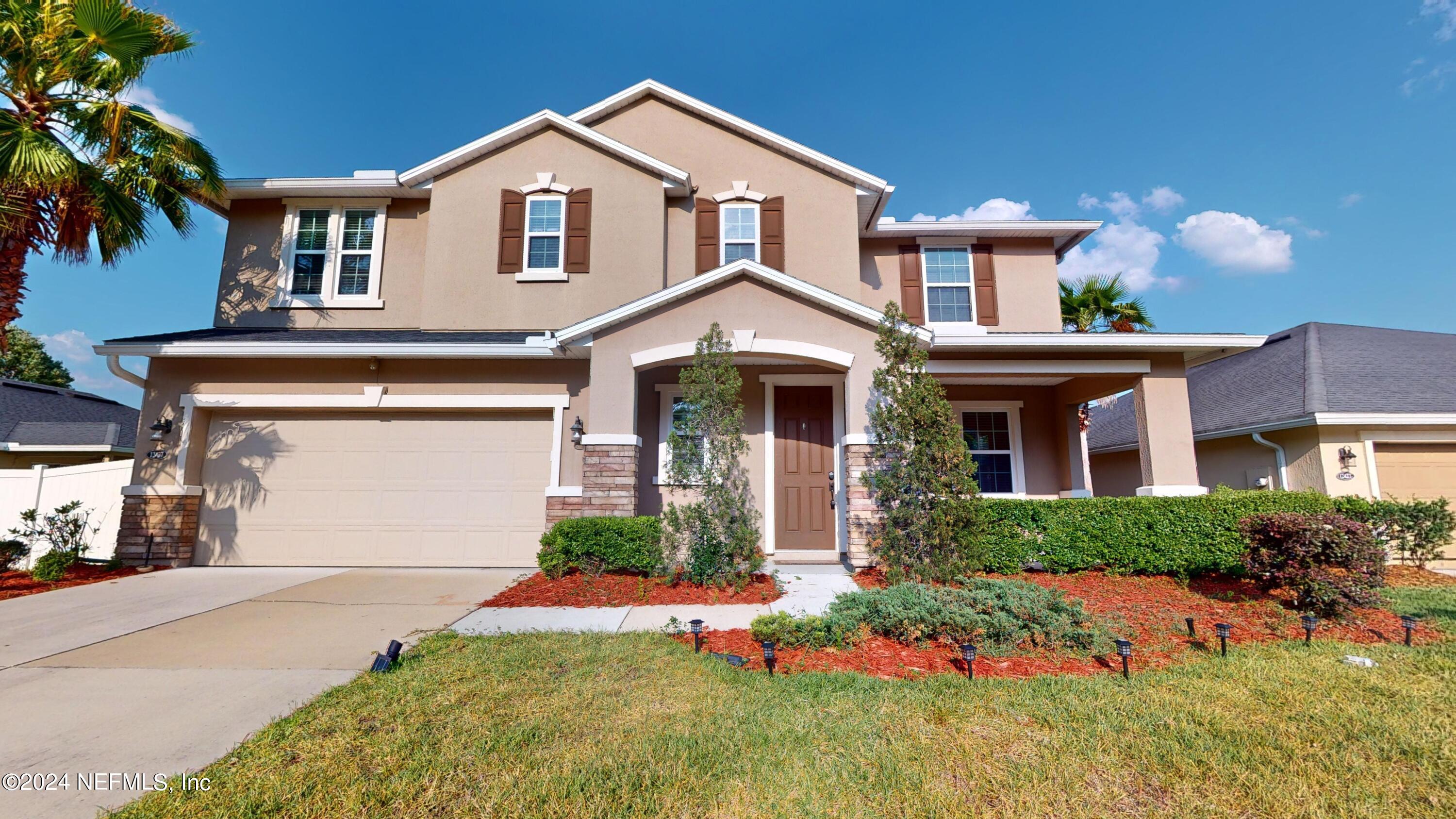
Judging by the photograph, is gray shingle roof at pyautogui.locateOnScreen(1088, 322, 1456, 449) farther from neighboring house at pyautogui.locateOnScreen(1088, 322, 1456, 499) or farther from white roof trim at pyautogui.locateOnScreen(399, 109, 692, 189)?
white roof trim at pyautogui.locateOnScreen(399, 109, 692, 189)

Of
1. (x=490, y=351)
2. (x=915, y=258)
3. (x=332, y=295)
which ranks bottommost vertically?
(x=490, y=351)

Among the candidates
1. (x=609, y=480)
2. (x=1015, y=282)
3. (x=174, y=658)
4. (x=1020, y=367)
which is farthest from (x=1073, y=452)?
(x=174, y=658)

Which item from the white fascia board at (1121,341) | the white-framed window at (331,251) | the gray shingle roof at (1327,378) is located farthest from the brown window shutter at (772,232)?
the gray shingle roof at (1327,378)

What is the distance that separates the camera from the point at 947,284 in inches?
424

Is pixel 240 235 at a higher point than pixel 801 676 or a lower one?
higher

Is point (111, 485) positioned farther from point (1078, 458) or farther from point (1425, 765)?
point (1078, 458)

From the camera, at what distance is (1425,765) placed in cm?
282

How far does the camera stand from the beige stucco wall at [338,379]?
8609 mm

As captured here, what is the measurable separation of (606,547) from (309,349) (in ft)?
17.3

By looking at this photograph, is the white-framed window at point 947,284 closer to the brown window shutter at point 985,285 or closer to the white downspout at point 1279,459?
the brown window shutter at point 985,285

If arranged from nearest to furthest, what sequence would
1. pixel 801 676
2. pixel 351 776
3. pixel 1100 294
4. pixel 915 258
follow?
pixel 351 776 < pixel 801 676 < pixel 915 258 < pixel 1100 294

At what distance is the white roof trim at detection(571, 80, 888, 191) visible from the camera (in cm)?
1025

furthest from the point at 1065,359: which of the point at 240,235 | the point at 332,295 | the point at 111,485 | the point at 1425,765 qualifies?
the point at 111,485

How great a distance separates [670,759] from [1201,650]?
14.3 ft
